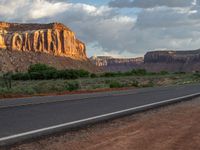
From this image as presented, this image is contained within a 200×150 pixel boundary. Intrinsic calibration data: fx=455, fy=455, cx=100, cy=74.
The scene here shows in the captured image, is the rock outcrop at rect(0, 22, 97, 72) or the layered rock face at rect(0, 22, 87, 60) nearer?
the rock outcrop at rect(0, 22, 97, 72)

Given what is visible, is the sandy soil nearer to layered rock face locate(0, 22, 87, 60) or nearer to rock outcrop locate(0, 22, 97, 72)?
rock outcrop locate(0, 22, 97, 72)

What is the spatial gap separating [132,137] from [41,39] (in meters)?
139

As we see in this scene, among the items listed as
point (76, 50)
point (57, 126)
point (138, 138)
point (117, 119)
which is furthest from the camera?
point (76, 50)

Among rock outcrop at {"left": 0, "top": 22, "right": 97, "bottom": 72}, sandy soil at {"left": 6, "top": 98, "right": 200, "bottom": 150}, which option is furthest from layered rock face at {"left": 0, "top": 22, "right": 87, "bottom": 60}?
sandy soil at {"left": 6, "top": 98, "right": 200, "bottom": 150}

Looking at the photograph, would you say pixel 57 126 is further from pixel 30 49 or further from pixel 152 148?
pixel 30 49

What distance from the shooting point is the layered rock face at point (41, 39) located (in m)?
141

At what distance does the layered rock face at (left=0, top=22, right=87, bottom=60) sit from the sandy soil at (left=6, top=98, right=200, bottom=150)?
122 m

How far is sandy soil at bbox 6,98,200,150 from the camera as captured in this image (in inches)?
351

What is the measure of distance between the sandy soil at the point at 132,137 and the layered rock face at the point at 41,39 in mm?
121869

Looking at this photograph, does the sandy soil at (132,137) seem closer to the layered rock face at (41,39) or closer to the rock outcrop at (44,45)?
the rock outcrop at (44,45)

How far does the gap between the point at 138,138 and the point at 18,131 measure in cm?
296

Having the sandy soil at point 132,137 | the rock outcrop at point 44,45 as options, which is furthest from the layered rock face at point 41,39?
the sandy soil at point 132,137

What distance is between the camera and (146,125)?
12477 millimetres

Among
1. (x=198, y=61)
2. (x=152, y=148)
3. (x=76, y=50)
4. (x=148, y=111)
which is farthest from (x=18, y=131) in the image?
(x=198, y=61)
